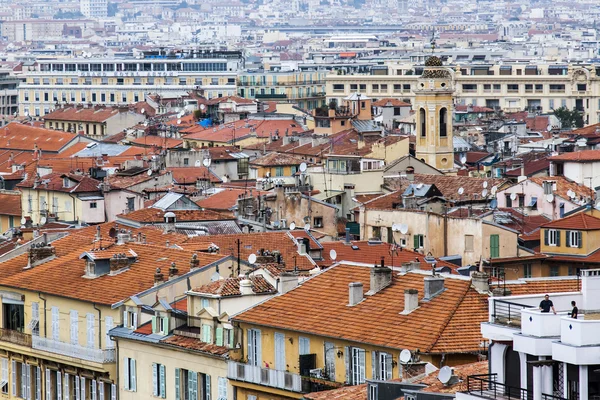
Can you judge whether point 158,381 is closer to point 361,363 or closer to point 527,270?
point 361,363

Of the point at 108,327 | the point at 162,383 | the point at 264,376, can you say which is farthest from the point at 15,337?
the point at 264,376

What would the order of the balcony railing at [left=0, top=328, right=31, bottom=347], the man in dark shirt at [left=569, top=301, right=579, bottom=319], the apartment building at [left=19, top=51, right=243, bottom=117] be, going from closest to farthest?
the man in dark shirt at [left=569, top=301, right=579, bottom=319] → the balcony railing at [left=0, top=328, right=31, bottom=347] → the apartment building at [left=19, top=51, right=243, bottom=117]

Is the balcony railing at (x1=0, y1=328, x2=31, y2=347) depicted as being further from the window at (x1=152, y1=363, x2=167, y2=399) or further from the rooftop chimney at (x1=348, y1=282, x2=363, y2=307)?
the rooftop chimney at (x1=348, y1=282, x2=363, y2=307)

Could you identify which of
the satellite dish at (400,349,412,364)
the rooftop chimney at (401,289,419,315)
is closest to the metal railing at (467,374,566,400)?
the satellite dish at (400,349,412,364)

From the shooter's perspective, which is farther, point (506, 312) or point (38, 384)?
point (38, 384)

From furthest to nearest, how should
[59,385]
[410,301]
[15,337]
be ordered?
[15,337]
[59,385]
[410,301]

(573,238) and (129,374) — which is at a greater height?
A: (573,238)
